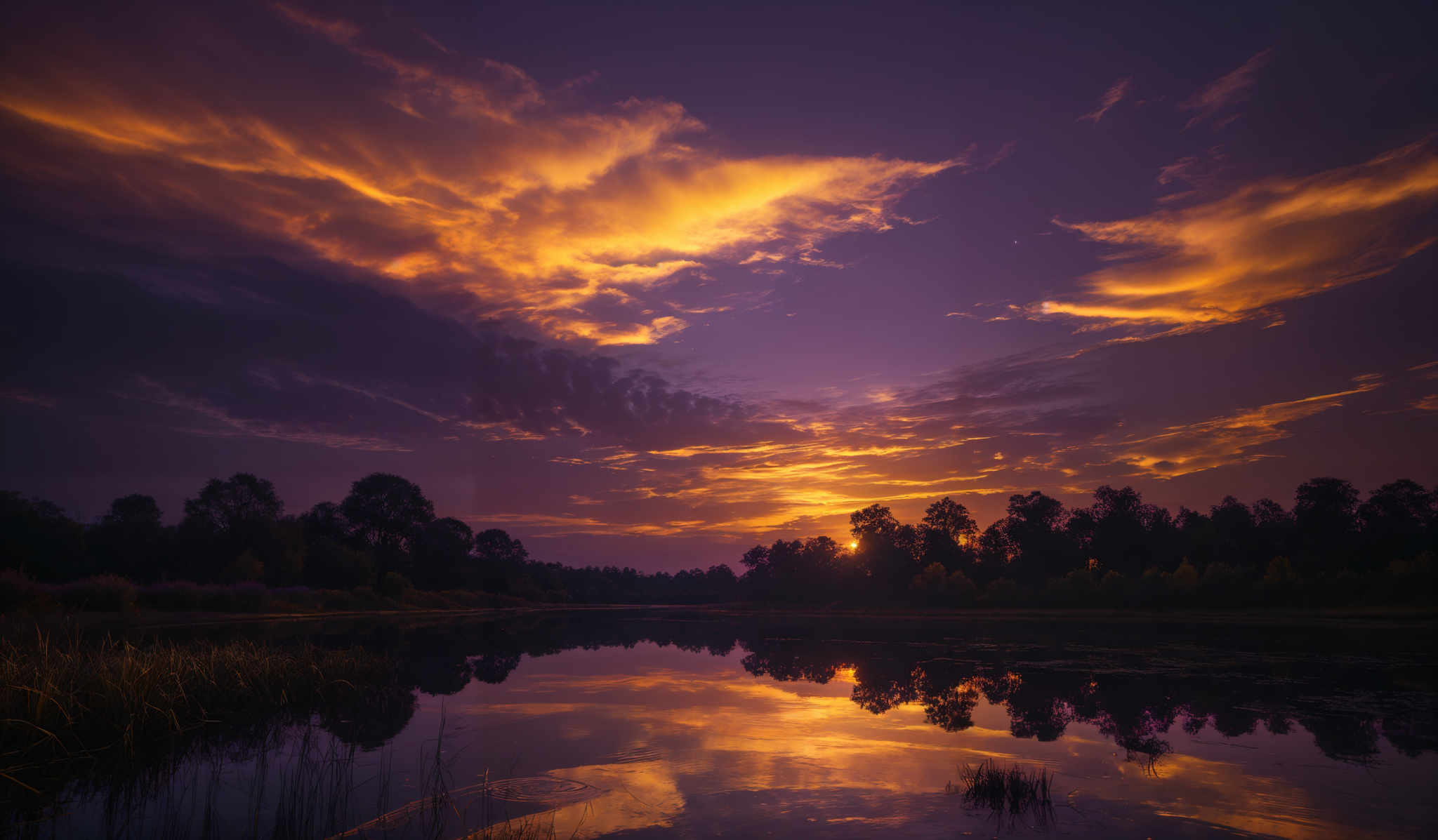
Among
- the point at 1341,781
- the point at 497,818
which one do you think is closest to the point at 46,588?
the point at 497,818

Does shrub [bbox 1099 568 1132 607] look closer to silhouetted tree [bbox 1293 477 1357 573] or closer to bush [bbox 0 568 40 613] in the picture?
silhouetted tree [bbox 1293 477 1357 573]

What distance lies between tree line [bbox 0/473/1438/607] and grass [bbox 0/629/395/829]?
3607 cm

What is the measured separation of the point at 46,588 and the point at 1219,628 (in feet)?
222

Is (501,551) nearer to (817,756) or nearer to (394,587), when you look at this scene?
(394,587)

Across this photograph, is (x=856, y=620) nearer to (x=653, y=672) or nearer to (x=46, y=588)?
(x=653, y=672)

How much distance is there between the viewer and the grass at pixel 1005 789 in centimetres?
878

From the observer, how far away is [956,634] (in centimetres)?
4378

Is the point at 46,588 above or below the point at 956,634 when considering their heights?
above

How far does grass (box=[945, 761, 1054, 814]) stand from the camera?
8.78 meters

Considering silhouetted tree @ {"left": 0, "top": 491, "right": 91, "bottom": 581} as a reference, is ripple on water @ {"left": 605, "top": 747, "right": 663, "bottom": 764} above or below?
below

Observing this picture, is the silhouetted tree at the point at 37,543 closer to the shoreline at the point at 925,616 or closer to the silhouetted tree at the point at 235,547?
the silhouetted tree at the point at 235,547

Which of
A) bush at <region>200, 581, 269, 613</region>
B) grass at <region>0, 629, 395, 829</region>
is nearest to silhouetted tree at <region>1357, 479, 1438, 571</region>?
grass at <region>0, 629, 395, 829</region>

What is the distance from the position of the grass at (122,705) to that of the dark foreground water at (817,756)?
0.65 metres

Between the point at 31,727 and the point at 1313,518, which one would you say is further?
the point at 1313,518
